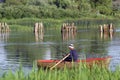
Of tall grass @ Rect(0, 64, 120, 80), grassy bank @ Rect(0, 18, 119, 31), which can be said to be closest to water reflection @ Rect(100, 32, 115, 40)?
grassy bank @ Rect(0, 18, 119, 31)

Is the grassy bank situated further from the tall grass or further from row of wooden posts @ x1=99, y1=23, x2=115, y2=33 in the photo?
the tall grass

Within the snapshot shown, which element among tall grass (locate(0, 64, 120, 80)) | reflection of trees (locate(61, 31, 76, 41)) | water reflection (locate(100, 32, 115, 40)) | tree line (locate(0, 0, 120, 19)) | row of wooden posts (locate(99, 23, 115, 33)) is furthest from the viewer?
tree line (locate(0, 0, 120, 19))

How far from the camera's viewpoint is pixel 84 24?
83062mm

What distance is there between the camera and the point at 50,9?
3499 inches

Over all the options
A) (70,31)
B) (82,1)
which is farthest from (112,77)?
(82,1)

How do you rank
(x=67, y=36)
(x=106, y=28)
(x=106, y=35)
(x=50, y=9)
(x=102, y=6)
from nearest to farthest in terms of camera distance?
1. (x=67, y=36)
2. (x=106, y=35)
3. (x=106, y=28)
4. (x=50, y=9)
5. (x=102, y=6)

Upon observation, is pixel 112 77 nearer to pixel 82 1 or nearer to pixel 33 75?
pixel 33 75

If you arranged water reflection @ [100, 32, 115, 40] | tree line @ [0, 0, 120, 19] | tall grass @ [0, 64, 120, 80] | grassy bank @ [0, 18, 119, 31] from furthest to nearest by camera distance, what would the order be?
tree line @ [0, 0, 120, 19] < grassy bank @ [0, 18, 119, 31] < water reflection @ [100, 32, 115, 40] < tall grass @ [0, 64, 120, 80]

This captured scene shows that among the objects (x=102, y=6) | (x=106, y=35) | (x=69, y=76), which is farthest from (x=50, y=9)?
(x=69, y=76)

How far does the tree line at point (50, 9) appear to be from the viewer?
8631cm

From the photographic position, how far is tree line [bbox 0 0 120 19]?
283 ft

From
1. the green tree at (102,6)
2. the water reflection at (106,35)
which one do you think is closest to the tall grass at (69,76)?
the water reflection at (106,35)

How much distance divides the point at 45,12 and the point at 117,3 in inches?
1840

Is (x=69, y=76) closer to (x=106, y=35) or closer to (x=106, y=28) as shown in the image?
(x=106, y=35)
